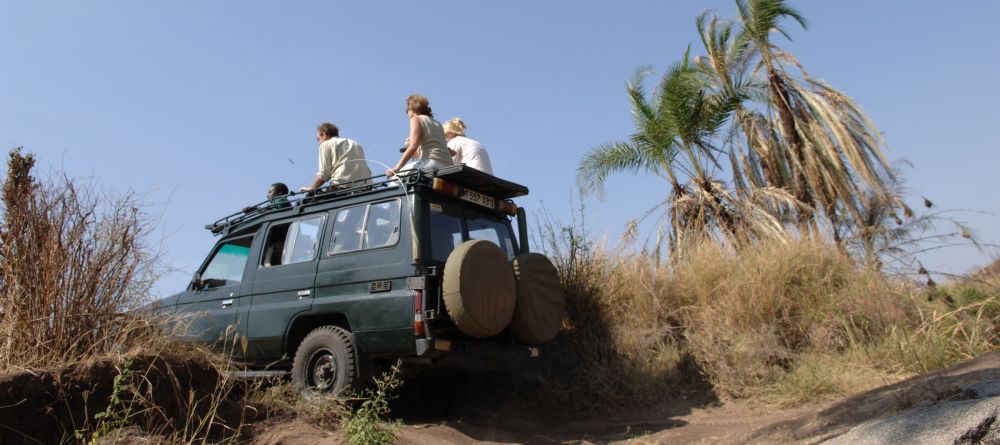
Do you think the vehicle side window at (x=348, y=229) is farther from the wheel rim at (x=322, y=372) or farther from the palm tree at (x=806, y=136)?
the palm tree at (x=806, y=136)

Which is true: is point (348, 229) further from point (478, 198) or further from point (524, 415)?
point (524, 415)

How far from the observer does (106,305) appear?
505 centimetres

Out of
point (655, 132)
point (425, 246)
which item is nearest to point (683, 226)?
point (655, 132)

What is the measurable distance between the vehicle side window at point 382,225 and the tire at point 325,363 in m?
0.82

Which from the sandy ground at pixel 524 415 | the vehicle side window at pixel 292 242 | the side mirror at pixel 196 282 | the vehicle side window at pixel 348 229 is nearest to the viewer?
the sandy ground at pixel 524 415

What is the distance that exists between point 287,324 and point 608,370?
3.19 m

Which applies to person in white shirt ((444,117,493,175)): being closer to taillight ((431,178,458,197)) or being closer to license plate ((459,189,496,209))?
license plate ((459,189,496,209))

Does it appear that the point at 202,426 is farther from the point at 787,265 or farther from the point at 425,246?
the point at 787,265

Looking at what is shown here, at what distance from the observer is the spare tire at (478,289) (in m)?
5.61

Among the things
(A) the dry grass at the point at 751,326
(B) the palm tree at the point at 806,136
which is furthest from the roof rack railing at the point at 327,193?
(B) the palm tree at the point at 806,136

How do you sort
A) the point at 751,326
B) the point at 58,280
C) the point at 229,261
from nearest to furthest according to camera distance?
the point at 58,280, the point at 751,326, the point at 229,261

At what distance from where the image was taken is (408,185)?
6.23m

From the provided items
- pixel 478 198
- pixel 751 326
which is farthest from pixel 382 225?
pixel 751 326

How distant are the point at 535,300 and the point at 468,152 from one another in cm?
222
